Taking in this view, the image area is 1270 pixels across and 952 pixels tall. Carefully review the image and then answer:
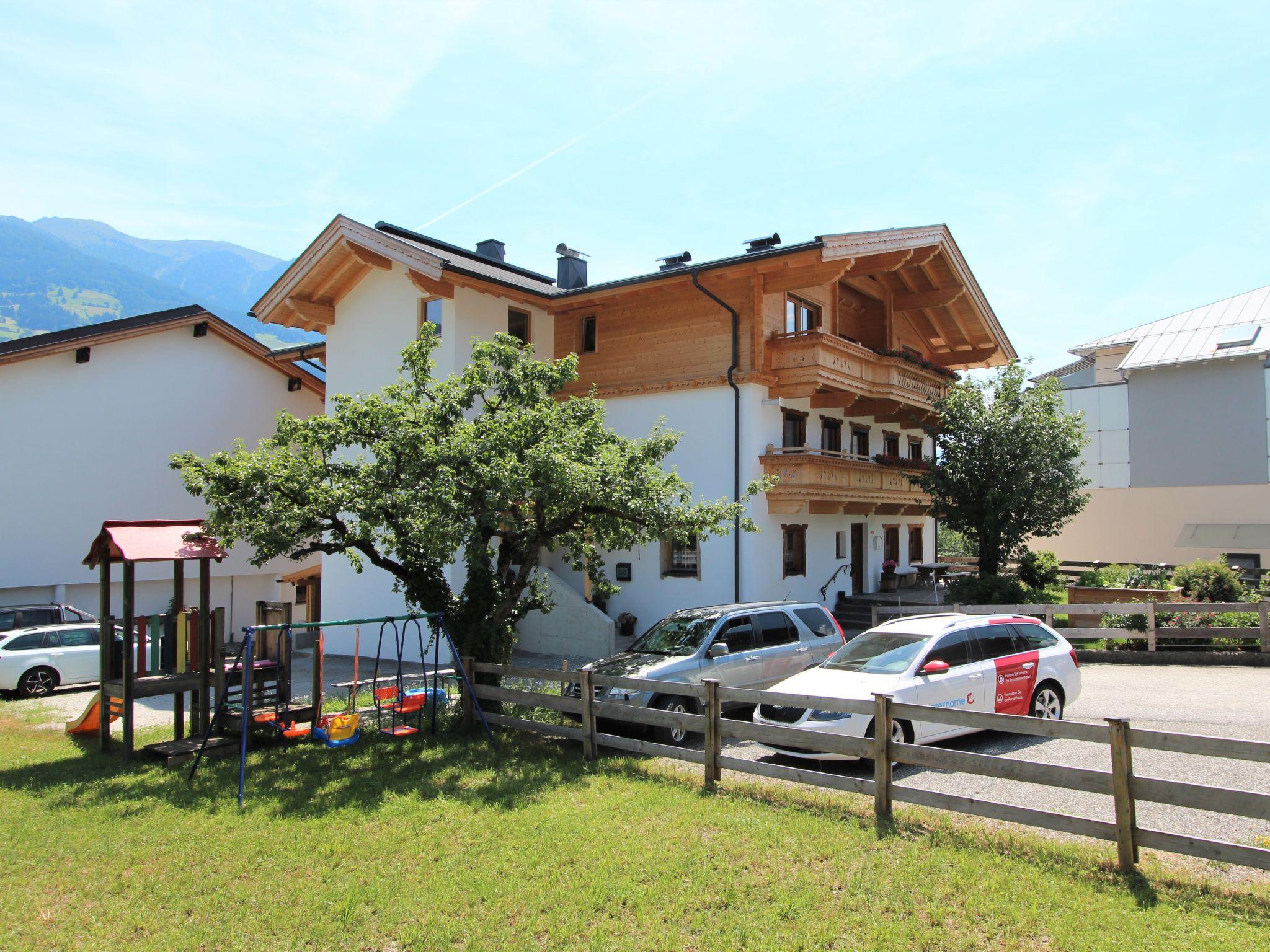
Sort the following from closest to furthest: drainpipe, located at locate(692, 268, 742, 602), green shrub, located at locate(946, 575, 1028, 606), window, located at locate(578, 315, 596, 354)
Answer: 1. drainpipe, located at locate(692, 268, 742, 602)
2. green shrub, located at locate(946, 575, 1028, 606)
3. window, located at locate(578, 315, 596, 354)

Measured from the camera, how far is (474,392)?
1342 cm

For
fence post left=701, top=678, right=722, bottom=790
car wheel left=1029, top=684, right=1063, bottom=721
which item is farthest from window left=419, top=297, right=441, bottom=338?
car wheel left=1029, top=684, right=1063, bottom=721

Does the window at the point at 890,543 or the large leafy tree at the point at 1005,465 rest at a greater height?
the large leafy tree at the point at 1005,465

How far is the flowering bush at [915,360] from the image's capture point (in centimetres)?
2347

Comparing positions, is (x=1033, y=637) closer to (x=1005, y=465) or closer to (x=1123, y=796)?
(x=1123, y=796)

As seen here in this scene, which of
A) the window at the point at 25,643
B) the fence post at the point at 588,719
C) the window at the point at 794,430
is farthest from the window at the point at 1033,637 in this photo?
the window at the point at 25,643

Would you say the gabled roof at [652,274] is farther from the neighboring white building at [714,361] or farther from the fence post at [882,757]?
the fence post at [882,757]

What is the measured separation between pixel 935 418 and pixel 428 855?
80.5 feet

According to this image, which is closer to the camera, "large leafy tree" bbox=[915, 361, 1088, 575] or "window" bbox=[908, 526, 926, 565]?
"large leafy tree" bbox=[915, 361, 1088, 575]

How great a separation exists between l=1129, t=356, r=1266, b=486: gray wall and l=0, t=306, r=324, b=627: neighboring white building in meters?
35.9

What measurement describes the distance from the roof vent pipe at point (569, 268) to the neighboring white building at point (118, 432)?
33.7ft

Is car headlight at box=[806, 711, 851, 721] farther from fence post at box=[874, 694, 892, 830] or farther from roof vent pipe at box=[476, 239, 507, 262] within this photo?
roof vent pipe at box=[476, 239, 507, 262]

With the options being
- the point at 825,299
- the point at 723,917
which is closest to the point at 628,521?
the point at 723,917

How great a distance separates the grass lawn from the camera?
5359 millimetres
